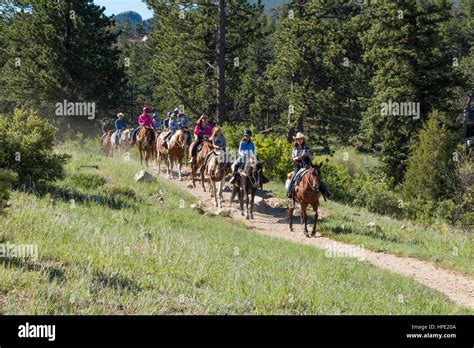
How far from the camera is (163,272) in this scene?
7.00m

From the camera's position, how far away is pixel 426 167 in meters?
28.5

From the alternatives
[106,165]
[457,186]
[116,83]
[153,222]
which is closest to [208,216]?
[153,222]

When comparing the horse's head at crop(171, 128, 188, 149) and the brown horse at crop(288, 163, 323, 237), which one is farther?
the horse's head at crop(171, 128, 188, 149)

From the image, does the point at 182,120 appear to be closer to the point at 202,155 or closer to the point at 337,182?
the point at 202,155

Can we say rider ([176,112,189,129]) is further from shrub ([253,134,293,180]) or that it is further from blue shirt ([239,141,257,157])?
blue shirt ([239,141,257,157])

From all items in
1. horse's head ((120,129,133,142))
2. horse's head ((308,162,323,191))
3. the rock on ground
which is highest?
horse's head ((120,129,133,142))

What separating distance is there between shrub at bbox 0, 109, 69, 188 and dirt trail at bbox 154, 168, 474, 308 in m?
6.60

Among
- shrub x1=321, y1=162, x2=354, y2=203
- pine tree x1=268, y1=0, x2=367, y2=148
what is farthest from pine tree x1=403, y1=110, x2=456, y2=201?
pine tree x1=268, y1=0, x2=367, y2=148

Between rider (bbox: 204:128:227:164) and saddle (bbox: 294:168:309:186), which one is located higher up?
rider (bbox: 204:128:227:164)

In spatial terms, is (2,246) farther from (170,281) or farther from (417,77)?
(417,77)

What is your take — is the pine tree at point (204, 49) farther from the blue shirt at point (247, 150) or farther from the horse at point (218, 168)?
the blue shirt at point (247, 150)

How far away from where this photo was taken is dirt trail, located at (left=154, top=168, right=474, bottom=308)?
1077 centimetres

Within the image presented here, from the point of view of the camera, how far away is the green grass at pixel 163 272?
5.48 meters
